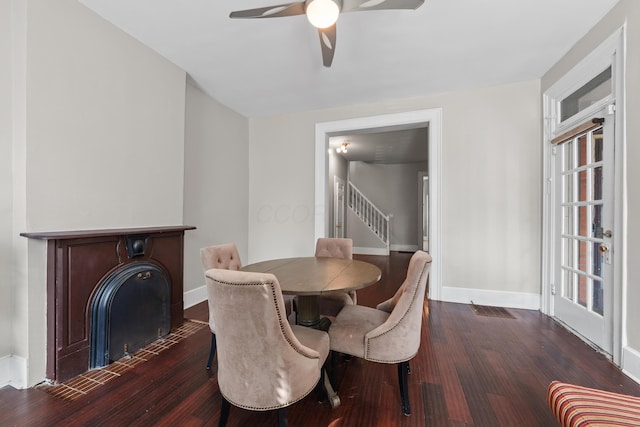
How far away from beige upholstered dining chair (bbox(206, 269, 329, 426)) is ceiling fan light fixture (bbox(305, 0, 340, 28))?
1.54 metres

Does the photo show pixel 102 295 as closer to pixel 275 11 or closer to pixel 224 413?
pixel 224 413

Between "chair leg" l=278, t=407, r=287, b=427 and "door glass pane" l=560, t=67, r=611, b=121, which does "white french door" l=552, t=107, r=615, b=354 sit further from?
"chair leg" l=278, t=407, r=287, b=427

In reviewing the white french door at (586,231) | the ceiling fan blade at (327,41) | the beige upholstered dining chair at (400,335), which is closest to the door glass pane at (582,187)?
the white french door at (586,231)

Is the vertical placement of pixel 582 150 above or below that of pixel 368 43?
below

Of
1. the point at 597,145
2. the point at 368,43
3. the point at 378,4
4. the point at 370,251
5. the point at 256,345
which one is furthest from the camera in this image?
the point at 370,251

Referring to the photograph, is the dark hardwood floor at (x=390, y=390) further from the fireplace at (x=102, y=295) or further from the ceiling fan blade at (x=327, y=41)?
the ceiling fan blade at (x=327, y=41)

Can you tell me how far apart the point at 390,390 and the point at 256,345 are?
106 cm

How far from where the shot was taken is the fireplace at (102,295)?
1730mm

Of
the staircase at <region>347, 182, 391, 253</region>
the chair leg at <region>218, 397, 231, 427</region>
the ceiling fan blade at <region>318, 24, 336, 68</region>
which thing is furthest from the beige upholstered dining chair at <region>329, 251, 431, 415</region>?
the staircase at <region>347, 182, 391, 253</region>

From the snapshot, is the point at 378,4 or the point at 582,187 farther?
the point at 582,187

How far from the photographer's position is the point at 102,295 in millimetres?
1903

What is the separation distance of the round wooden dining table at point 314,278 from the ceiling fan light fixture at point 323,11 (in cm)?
158

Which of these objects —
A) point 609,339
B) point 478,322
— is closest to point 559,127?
point 609,339

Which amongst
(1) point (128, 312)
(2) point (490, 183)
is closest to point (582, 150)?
(2) point (490, 183)
